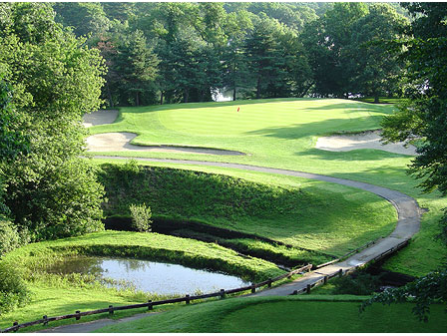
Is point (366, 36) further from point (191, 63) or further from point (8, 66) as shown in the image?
point (8, 66)

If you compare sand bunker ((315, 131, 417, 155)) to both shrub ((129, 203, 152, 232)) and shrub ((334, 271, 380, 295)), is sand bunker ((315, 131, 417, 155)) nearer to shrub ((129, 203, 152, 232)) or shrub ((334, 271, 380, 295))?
shrub ((129, 203, 152, 232))


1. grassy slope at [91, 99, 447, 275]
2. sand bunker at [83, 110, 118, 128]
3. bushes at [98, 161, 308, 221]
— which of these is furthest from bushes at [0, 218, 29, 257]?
sand bunker at [83, 110, 118, 128]

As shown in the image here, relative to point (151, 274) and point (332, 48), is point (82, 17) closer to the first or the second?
Result: point (332, 48)

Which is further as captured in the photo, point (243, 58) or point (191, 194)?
point (243, 58)

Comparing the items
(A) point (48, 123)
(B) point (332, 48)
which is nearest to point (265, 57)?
(B) point (332, 48)

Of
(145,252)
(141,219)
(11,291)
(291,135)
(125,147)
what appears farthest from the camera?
(291,135)

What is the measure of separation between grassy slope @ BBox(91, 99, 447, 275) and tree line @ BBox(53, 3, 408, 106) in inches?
331

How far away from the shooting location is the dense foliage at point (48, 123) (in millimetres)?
26359

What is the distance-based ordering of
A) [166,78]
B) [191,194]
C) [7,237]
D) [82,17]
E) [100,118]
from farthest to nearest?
[82,17]
[166,78]
[100,118]
[191,194]
[7,237]

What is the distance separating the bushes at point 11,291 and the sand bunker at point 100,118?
38.1 metres

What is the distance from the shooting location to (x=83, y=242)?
91.6 feet

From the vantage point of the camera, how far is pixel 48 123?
91.7 feet

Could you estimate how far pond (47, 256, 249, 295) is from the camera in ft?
74.3

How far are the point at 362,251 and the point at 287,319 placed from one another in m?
13.4
